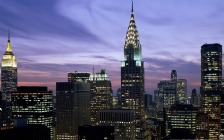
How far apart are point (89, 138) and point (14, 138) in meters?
38.5

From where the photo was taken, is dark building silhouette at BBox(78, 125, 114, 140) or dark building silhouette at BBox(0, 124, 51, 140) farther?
dark building silhouette at BBox(78, 125, 114, 140)

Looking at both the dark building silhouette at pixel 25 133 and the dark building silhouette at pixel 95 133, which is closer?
the dark building silhouette at pixel 25 133

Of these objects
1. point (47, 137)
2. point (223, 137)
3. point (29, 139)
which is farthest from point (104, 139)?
point (223, 137)

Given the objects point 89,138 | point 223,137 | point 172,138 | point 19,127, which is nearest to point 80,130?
point 89,138

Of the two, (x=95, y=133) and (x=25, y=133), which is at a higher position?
(x=25, y=133)

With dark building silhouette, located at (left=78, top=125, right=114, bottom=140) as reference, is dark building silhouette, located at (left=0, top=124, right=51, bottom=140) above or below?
above

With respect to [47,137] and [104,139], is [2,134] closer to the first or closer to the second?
[47,137]

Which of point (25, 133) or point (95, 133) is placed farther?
point (95, 133)

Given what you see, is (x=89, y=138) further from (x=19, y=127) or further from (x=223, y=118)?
(x=223, y=118)

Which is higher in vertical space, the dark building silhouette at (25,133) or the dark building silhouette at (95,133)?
the dark building silhouette at (25,133)

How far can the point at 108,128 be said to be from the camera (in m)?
170

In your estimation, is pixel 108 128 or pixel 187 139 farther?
pixel 187 139

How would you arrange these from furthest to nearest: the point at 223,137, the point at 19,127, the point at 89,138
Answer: the point at 223,137 < the point at 89,138 < the point at 19,127

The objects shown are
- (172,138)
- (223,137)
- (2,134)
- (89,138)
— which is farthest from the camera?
(172,138)
